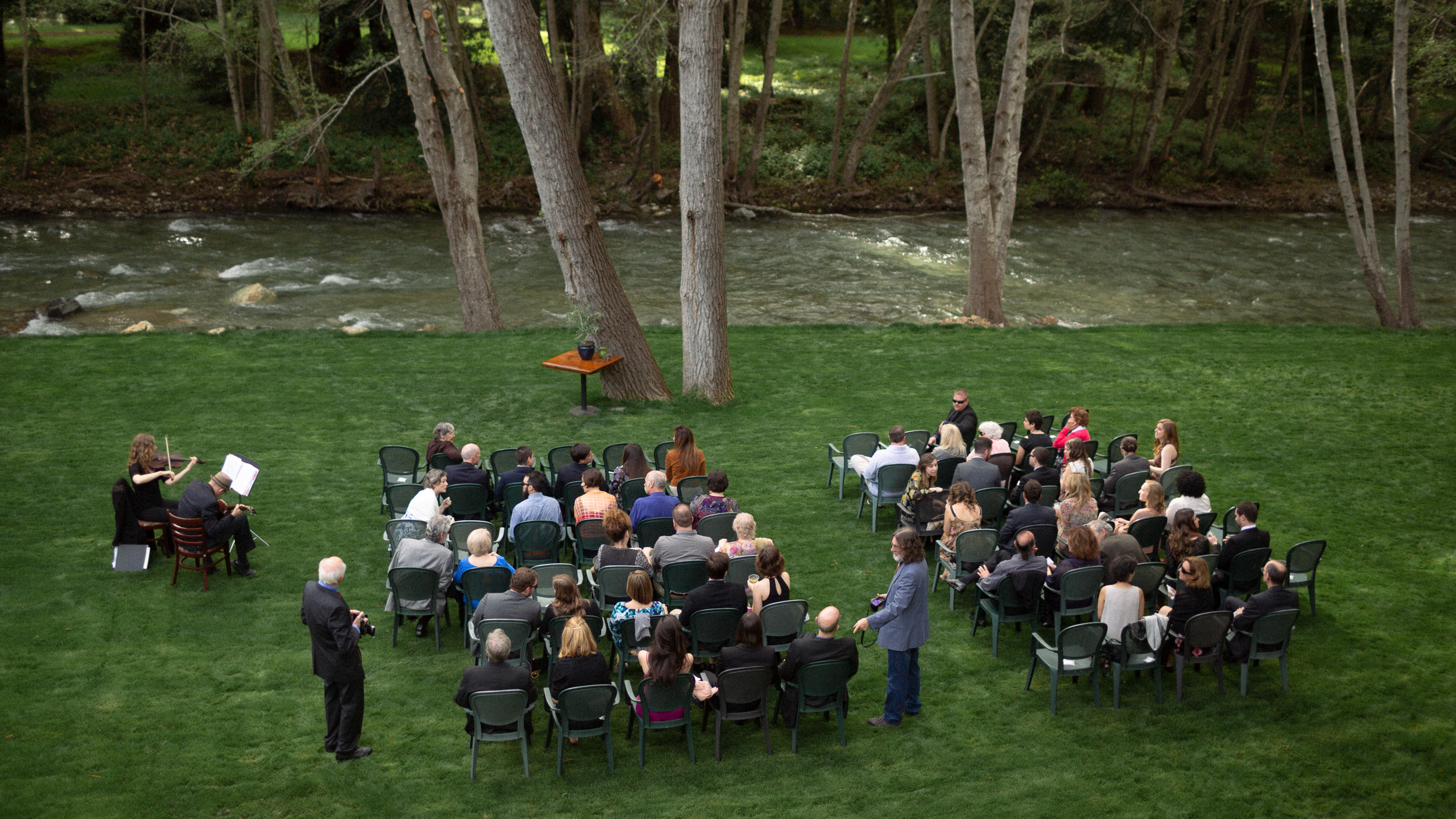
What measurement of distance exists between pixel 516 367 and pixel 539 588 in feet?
26.3

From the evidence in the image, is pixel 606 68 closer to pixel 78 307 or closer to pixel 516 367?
pixel 78 307

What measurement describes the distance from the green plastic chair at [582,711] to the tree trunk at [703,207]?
7.87 m

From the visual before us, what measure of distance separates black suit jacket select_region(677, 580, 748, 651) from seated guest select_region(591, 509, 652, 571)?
0.78 metres

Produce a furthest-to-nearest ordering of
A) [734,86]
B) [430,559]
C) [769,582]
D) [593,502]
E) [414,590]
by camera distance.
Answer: [734,86], [593,502], [430,559], [414,590], [769,582]

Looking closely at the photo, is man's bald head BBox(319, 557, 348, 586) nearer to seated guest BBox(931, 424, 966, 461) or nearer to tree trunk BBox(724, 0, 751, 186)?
seated guest BBox(931, 424, 966, 461)

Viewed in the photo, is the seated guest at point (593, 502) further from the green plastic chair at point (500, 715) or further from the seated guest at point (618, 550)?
the green plastic chair at point (500, 715)

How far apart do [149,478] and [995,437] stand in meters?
8.16

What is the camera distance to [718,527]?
882cm

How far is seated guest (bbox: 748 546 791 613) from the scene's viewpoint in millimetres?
7309

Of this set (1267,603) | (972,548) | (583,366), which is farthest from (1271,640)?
(583,366)

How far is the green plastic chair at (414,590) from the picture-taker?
781cm

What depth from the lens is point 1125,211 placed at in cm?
3597

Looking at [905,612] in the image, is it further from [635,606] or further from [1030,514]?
[1030,514]

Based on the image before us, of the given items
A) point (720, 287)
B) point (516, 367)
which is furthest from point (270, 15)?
point (720, 287)
